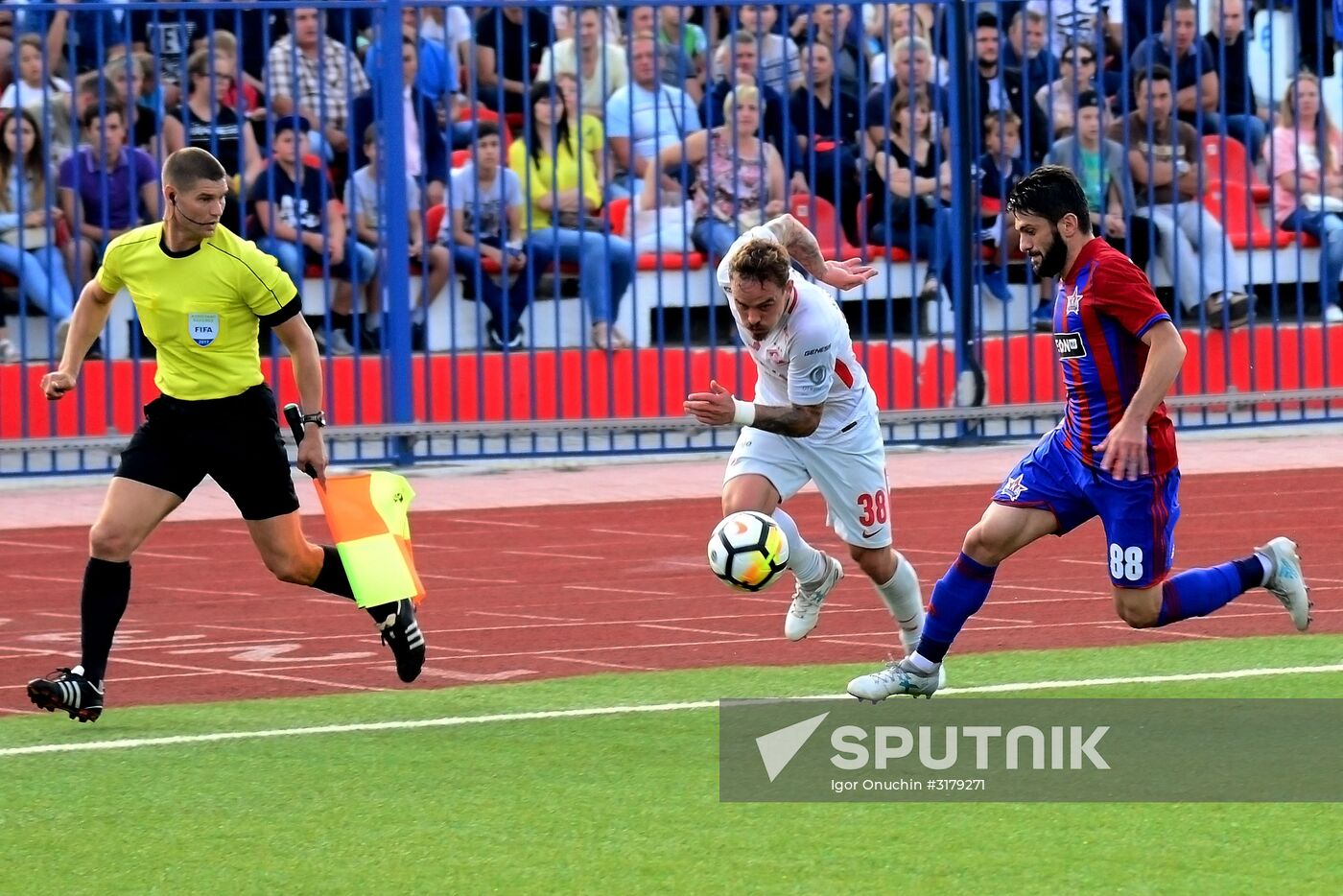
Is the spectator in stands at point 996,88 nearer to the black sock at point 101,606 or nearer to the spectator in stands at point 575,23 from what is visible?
the spectator in stands at point 575,23

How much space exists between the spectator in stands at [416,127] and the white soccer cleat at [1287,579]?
303 inches

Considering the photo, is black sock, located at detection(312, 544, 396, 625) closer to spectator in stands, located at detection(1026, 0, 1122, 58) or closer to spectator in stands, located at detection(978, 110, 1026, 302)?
spectator in stands, located at detection(978, 110, 1026, 302)

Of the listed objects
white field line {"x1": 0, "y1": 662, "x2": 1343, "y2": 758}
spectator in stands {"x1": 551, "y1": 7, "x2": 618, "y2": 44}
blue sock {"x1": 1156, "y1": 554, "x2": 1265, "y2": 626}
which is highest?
spectator in stands {"x1": 551, "y1": 7, "x2": 618, "y2": 44}

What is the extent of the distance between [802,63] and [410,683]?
7.30 metres

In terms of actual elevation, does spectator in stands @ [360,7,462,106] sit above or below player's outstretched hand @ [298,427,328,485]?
above

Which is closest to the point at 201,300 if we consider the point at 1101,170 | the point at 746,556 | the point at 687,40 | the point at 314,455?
the point at 314,455

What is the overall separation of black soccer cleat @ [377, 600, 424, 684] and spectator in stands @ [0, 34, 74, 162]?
6.81 m

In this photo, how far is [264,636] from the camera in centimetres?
977

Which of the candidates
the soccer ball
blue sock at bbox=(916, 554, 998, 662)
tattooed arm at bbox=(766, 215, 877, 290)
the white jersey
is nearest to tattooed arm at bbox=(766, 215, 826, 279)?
tattooed arm at bbox=(766, 215, 877, 290)

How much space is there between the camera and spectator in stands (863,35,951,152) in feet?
49.7

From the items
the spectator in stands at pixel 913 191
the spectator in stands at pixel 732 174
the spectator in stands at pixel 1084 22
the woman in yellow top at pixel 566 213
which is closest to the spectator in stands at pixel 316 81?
the woman in yellow top at pixel 566 213

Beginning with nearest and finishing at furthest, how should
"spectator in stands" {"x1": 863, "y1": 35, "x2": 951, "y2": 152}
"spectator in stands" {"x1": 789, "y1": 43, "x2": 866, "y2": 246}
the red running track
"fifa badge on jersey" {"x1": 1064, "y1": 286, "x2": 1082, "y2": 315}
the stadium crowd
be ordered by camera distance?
"fifa badge on jersey" {"x1": 1064, "y1": 286, "x2": 1082, "y2": 315}, the red running track, the stadium crowd, "spectator in stands" {"x1": 789, "y1": 43, "x2": 866, "y2": 246}, "spectator in stands" {"x1": 863, "y1": 35, "x2": 951, "y2": 152}

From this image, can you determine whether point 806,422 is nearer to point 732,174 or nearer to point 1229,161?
point 732,174

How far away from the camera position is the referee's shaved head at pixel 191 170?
783 centimetres
